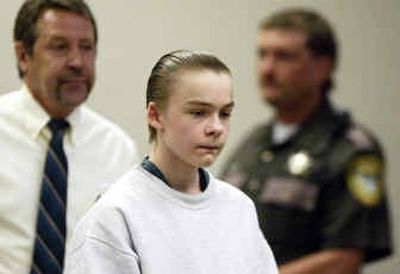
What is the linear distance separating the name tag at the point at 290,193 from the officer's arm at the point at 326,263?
105mm

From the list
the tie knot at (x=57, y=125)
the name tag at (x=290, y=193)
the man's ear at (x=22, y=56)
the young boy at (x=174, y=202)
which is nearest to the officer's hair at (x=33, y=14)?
the man's ear at (x=22, y=56)

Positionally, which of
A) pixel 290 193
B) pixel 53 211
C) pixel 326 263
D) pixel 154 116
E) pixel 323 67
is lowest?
pixel 326 263

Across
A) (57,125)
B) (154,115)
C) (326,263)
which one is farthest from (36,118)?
(326,263)

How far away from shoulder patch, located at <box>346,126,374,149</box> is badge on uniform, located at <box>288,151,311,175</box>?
0.11 m

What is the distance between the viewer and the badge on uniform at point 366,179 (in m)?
1.67

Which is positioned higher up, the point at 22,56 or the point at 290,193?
the point at 22,56

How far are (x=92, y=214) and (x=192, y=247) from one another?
0.41ft

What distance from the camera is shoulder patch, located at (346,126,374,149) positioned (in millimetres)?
1723

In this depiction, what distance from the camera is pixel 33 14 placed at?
135cm

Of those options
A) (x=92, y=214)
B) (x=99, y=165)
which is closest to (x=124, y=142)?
(x=99, y=165)

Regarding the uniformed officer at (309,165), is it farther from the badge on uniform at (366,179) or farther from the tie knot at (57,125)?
the tie knot at (57,125)

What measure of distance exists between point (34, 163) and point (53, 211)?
89 mm

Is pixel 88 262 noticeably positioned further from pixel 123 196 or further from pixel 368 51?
pixel 368 51

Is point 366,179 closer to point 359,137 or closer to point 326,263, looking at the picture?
point 359,137
